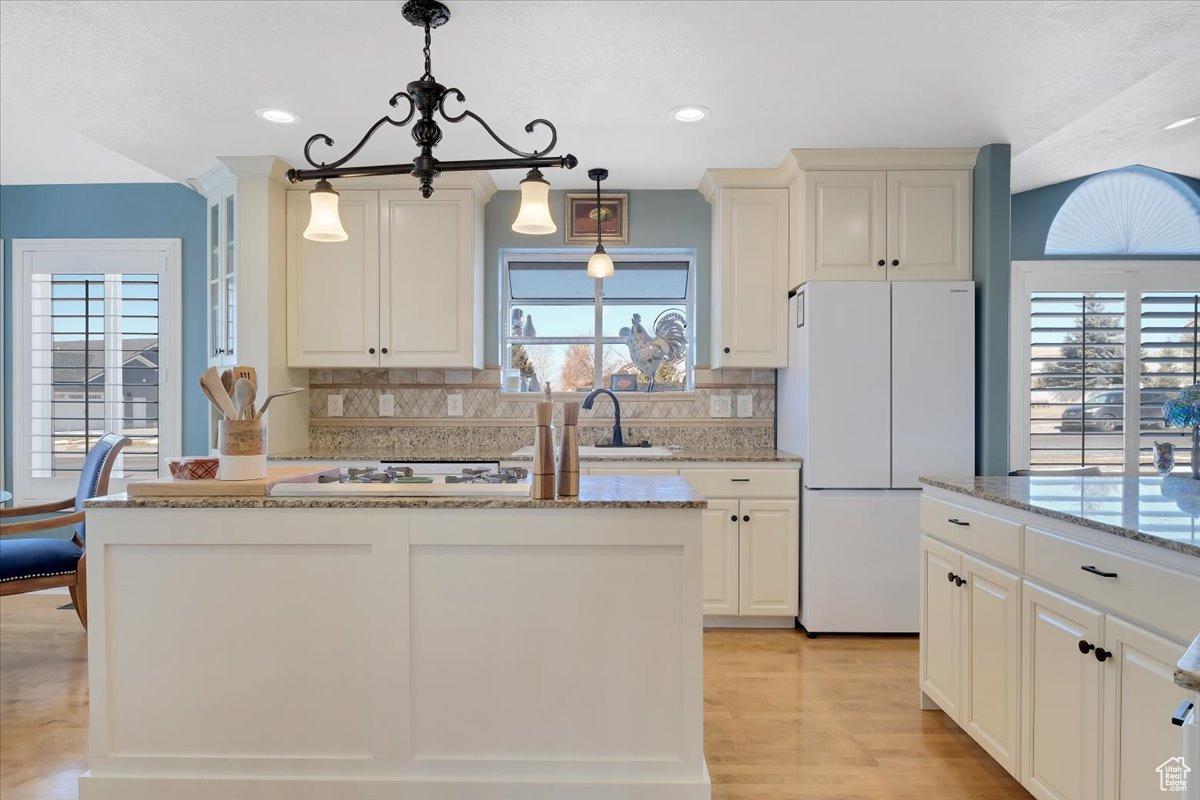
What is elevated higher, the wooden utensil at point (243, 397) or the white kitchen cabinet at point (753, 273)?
the white kitchen cabinet at point (753, 273)

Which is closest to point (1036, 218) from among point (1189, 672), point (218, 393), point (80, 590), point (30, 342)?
point (1189, 672)

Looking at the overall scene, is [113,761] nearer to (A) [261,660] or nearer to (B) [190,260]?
(A) [261,660]

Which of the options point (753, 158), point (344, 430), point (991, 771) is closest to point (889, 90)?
point (753, 158)

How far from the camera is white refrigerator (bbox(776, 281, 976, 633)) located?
11.3 feet

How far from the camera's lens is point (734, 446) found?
421 centimetres

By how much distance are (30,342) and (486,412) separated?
9.02ft

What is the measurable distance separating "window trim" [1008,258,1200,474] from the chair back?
5.09 meters

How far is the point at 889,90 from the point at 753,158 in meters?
0.90

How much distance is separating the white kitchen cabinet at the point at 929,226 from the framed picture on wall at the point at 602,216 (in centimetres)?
150

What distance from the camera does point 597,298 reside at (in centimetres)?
437

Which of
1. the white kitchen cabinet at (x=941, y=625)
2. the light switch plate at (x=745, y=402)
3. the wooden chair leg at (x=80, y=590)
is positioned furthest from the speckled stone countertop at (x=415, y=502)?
the light switch plate at (x=745, y=402)

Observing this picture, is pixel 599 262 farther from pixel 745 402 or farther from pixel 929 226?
pixel 929 226

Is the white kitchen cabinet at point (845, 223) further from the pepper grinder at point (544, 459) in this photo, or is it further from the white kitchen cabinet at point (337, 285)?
the white kitchen cabinet at point (337, 285)

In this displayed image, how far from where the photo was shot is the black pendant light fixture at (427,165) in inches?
78.3
